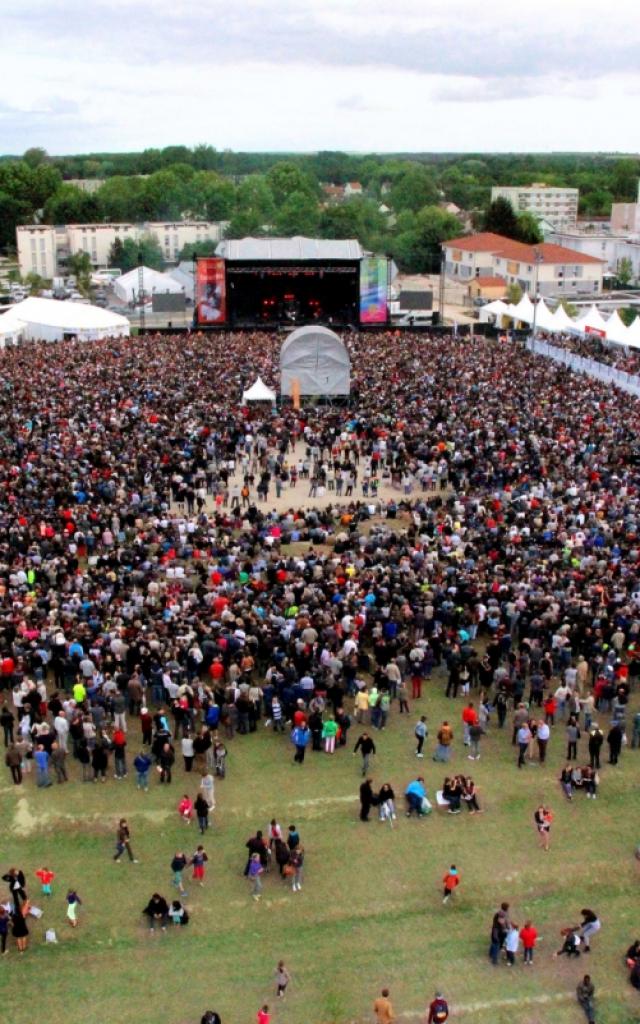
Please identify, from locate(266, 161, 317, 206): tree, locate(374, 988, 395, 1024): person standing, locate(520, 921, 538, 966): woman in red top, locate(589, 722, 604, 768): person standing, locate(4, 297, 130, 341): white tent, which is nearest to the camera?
locate(374, 988, 395, 1024): person standing

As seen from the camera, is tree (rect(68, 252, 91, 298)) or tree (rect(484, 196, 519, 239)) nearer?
tree (rect(68, 252, 91, 298))

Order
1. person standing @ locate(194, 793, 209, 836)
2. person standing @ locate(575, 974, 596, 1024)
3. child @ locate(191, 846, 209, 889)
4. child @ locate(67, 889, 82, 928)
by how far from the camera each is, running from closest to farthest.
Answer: person standing @ locate(575, 974, 596, 1024), child @ locate(67, 889, 82, 928), child @ locate(191, 846, 209, 889), person standing @ locate(194, 793, 209, 836)

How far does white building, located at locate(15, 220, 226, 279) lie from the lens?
264ft

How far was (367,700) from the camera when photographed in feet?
45.7

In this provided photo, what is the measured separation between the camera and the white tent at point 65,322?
43.6 m

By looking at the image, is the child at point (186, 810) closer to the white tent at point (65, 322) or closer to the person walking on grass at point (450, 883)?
the person walking on grass at point (450, 883)

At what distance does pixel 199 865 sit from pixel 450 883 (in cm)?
262

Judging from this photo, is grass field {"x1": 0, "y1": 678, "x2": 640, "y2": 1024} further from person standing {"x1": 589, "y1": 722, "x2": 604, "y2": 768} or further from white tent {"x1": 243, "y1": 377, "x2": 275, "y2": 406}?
white tent {"x1": 243, "y1": 377, "x2": 275, "y2": 406}

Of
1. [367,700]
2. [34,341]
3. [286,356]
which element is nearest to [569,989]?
[367,700]

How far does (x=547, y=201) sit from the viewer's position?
399 ft

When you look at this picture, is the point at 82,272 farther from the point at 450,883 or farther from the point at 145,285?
the point at 450,883

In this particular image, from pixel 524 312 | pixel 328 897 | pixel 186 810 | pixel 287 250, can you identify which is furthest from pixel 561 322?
pixel 328 897

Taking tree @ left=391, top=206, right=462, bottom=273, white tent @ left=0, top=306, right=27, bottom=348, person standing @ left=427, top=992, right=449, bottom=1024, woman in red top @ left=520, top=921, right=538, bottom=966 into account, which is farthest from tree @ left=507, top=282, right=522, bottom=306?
person standing @ left=427, top=992, right=449, bottom=1024

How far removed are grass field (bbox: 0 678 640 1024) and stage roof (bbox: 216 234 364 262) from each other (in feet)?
119
